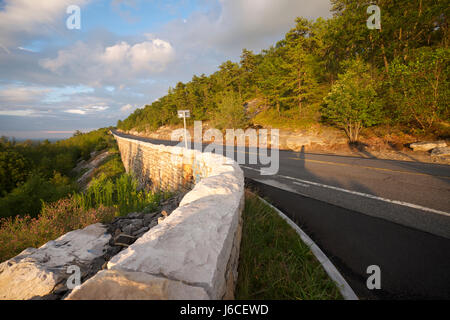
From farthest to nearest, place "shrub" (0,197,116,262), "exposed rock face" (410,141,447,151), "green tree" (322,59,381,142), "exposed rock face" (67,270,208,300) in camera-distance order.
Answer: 1. "green tree" (322,59,381,142)
2. "exposed rock face" (410,141,447,151)
3. "shrub" (0,197,116,262)
4. "exposed rock face" (67,270,208,300)

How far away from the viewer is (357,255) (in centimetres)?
272

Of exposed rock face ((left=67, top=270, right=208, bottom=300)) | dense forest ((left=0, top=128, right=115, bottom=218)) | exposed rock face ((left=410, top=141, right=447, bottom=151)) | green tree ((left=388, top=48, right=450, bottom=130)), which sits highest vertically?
green tree ((left=388, top=48, right=450, bottom=130))

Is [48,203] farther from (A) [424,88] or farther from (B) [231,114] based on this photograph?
(A) [424,88]

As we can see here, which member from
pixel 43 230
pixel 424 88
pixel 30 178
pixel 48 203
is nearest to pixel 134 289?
pixel 43 230

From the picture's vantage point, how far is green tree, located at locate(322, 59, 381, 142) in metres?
11.7

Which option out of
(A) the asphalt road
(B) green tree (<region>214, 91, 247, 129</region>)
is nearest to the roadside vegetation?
(A) the asphalt road

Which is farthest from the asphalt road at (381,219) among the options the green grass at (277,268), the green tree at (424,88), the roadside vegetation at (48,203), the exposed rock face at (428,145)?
the green tree at (424,88)

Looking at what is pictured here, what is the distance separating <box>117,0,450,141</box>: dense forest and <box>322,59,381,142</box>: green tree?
0.18 feet

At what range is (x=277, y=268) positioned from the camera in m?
2.31

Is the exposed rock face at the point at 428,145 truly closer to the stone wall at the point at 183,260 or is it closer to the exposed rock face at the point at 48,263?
the stone wall at the point at 183,260

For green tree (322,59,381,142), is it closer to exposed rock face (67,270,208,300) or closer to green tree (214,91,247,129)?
green tree (214,91,247,129)

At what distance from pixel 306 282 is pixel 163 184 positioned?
8263 millimetres
